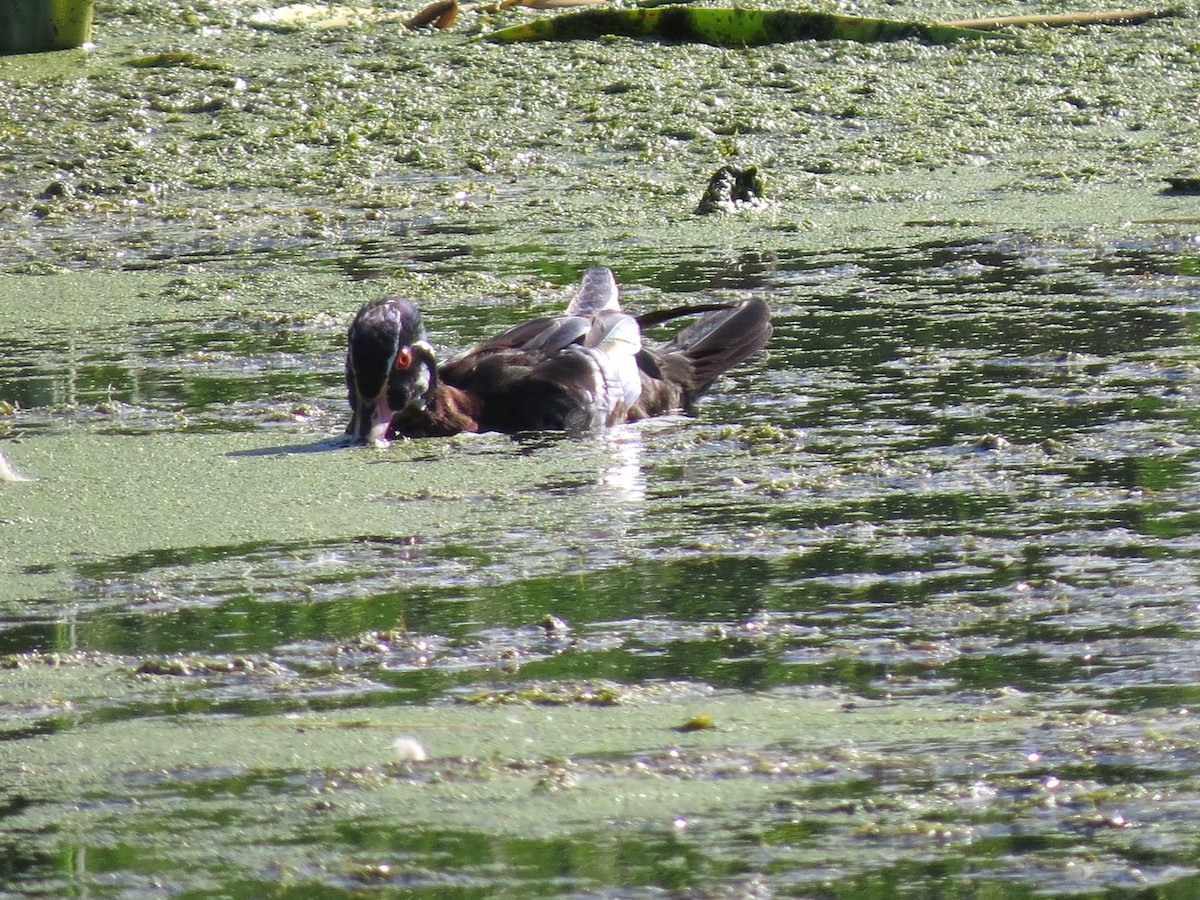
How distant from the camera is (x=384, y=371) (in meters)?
5.46

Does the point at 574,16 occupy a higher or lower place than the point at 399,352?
higher

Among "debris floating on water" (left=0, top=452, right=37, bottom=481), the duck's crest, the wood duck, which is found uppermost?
the duck's crest

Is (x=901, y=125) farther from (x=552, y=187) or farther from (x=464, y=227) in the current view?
(x=464, y=227)

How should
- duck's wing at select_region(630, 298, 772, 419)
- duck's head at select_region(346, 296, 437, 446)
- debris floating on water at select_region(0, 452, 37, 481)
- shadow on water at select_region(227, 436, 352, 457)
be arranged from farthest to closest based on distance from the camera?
1. duck's wing at select_region(630, 298, 772, 419)
2. duck's head at select_region(346, 296, 437, 446)
3. shadow on water at select_region(227, 436, 352, 457)
4. debris floating on water at select_region(0, 452, 37, 481)

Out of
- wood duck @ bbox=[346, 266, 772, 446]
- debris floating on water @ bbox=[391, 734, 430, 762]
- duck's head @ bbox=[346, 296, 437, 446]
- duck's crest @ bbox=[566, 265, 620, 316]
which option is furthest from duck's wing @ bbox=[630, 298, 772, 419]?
debris floating on water @ bbox=[391, 734, 430, 762]

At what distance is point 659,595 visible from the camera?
3990 millimetres

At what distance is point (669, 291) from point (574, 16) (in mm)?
5140

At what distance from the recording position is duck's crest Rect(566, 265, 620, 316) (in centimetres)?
634

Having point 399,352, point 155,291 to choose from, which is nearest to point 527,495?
point 399,352

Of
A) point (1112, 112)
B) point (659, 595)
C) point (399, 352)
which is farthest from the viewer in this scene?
point (1112, 112)

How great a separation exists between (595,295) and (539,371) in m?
0.72

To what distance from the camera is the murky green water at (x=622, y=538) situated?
2.89m

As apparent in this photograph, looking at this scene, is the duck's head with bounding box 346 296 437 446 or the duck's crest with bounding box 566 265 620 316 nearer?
the duck's head with bounding box 346 296 437 446

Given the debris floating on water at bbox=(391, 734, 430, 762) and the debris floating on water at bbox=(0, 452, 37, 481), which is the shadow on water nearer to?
the debris floating on water at bbox=(0, 452, 37, 481)
